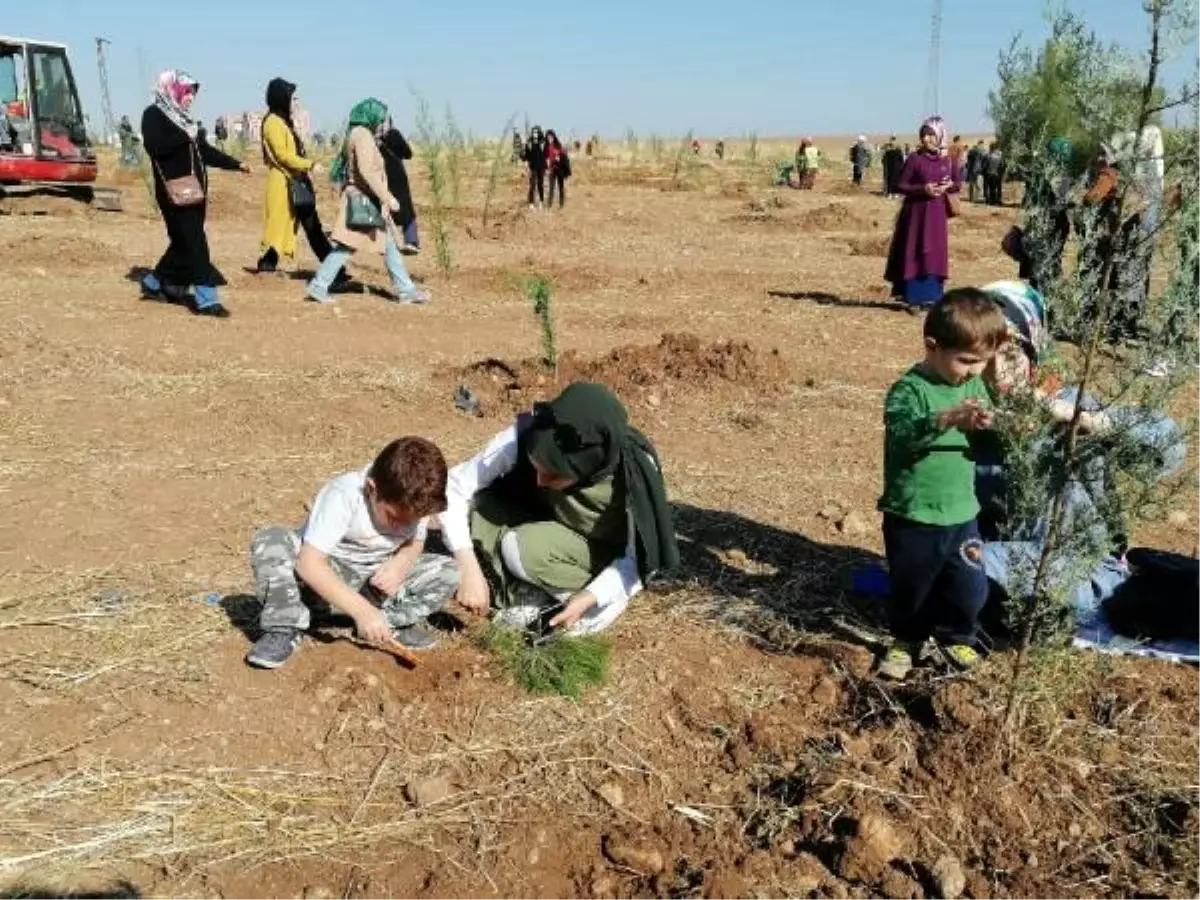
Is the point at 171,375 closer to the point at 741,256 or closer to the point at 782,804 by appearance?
the point at 782,804

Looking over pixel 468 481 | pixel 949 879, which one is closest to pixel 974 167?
pixel 468 481

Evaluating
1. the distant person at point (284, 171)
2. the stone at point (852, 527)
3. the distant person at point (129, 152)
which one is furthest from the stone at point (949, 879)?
Answer: the distant person at point (129, 152)

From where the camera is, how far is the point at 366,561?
10.7 ft

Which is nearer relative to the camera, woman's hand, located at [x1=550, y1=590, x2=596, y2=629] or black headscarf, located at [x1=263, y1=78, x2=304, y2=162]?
woman's hand, located at [x1=550, y1=590, x2=596, y2=629]

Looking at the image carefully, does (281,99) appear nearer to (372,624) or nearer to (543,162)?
(372,624)

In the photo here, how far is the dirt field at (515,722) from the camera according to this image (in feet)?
8.30

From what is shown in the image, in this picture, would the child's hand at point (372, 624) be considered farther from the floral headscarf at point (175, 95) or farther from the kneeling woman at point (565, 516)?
the floral headscarf at point (175, 95)

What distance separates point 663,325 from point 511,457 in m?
5.39

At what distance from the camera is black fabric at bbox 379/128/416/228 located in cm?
1138

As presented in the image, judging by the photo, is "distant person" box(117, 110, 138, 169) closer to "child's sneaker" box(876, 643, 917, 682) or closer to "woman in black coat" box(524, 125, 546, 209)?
"woman in black coat" box(524, 125, 546, 209)

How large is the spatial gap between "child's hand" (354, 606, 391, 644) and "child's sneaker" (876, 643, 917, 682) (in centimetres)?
144

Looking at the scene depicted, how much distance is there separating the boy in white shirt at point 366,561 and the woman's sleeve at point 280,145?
636cm

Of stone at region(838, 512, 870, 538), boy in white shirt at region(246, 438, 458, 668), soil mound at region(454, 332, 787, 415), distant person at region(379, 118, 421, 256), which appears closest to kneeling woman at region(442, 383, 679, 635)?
boy in white shirt at region(246, 438, 458, 668)

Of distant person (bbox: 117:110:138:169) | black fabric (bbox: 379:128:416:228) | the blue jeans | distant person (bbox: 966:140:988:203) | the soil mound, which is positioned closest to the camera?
the soil mound
